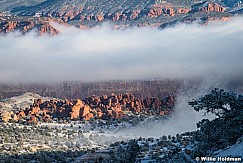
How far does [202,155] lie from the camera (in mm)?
24141

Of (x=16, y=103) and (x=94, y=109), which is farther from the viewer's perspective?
(x=16, y=103)

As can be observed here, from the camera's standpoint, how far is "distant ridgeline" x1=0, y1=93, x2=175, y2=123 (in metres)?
73.0

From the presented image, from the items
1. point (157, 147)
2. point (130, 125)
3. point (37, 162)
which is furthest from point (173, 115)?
point (37, 162)

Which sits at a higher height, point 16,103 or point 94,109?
point 94,109

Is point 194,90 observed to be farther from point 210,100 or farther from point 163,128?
point 210,100

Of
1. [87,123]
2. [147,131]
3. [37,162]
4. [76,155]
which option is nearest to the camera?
[37,162]

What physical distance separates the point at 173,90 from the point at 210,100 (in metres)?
78.6

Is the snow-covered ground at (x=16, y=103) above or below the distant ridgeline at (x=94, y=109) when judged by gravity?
below

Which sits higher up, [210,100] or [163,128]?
[210,100]

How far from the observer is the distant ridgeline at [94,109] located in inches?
2873

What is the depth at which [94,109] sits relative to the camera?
81.3 metres

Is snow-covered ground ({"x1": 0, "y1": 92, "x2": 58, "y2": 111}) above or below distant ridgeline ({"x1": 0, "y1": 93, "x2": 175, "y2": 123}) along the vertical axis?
below

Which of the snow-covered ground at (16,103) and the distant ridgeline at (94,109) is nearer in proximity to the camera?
the distant ridgeline at (94,109)

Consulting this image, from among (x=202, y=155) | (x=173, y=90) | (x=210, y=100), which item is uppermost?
(x=210, y=100)
